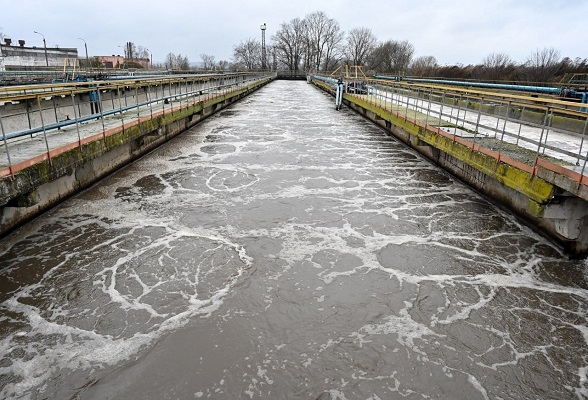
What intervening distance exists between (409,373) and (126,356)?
10.5 ft

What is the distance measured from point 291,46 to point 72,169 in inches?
3859

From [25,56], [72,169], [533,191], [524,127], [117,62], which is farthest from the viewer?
[117,62]

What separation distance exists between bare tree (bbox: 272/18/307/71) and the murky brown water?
95201mm

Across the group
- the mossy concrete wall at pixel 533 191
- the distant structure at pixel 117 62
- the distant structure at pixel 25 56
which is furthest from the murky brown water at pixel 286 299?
the distant structure at pixel 117 62

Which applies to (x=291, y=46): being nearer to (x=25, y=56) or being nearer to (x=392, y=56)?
(x=392, y=56)

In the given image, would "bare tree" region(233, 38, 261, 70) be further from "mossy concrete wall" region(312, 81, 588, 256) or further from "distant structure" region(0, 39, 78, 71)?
"mossy concrete wall" region(312, 81, 588, 256)

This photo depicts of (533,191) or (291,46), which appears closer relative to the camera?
(533,191)

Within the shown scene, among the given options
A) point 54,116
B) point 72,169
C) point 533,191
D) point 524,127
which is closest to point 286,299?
point 533,191

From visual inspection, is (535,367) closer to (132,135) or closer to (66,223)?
(66,223)

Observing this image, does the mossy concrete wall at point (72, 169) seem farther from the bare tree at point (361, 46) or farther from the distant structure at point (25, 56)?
the bare tree at point (361, 46)

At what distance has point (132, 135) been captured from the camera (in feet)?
38.8

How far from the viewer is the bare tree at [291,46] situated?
99000 millimetres

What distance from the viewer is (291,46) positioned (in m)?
99.1

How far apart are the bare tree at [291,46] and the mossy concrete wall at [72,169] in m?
89.3
